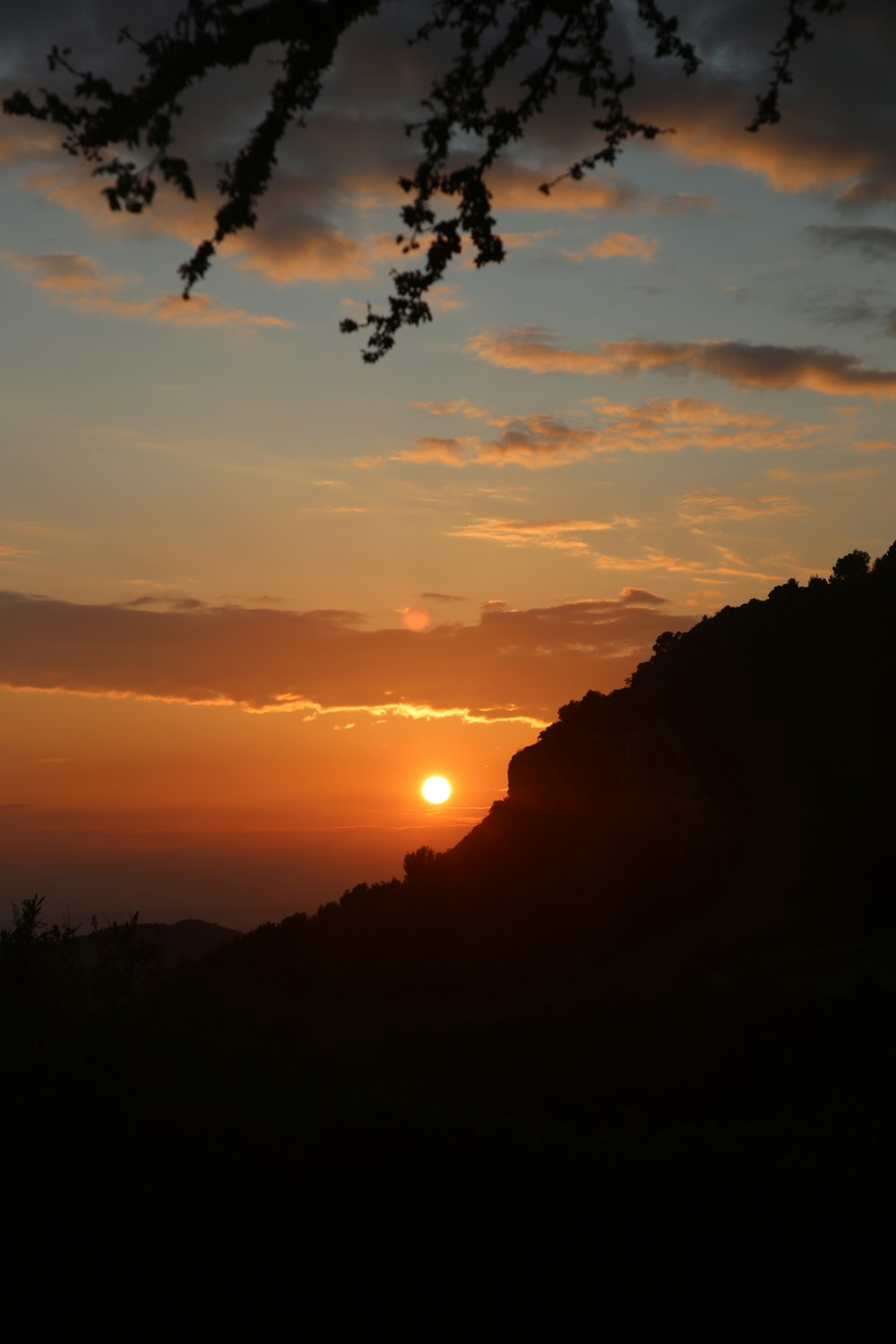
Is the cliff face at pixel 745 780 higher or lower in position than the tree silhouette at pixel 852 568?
lower

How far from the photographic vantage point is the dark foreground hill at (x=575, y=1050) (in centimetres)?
1097

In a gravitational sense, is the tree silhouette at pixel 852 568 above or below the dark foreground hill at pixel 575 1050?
above

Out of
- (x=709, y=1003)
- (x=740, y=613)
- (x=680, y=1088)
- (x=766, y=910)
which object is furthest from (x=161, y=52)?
(x=740, y=613)

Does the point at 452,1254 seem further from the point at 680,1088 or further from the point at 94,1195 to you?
the point at 680,1088

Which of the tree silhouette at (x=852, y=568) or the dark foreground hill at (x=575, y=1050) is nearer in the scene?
the dark foreground hill at (x=575, y=1050)

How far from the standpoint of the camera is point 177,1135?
13.0m

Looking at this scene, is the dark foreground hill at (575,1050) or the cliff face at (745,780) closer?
the dark foreground hill at (575,1050)

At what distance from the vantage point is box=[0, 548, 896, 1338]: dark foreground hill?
11.0m

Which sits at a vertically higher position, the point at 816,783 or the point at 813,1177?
the point at 816,783

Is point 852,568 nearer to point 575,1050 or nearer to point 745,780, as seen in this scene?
point 745,780

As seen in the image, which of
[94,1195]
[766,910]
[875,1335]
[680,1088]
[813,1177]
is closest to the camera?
[875,1335]

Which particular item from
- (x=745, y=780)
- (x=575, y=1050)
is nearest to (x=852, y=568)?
(x=745, y=780)

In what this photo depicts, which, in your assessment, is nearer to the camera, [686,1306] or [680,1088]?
[686,1306]

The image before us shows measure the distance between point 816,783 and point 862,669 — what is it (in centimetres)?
534
